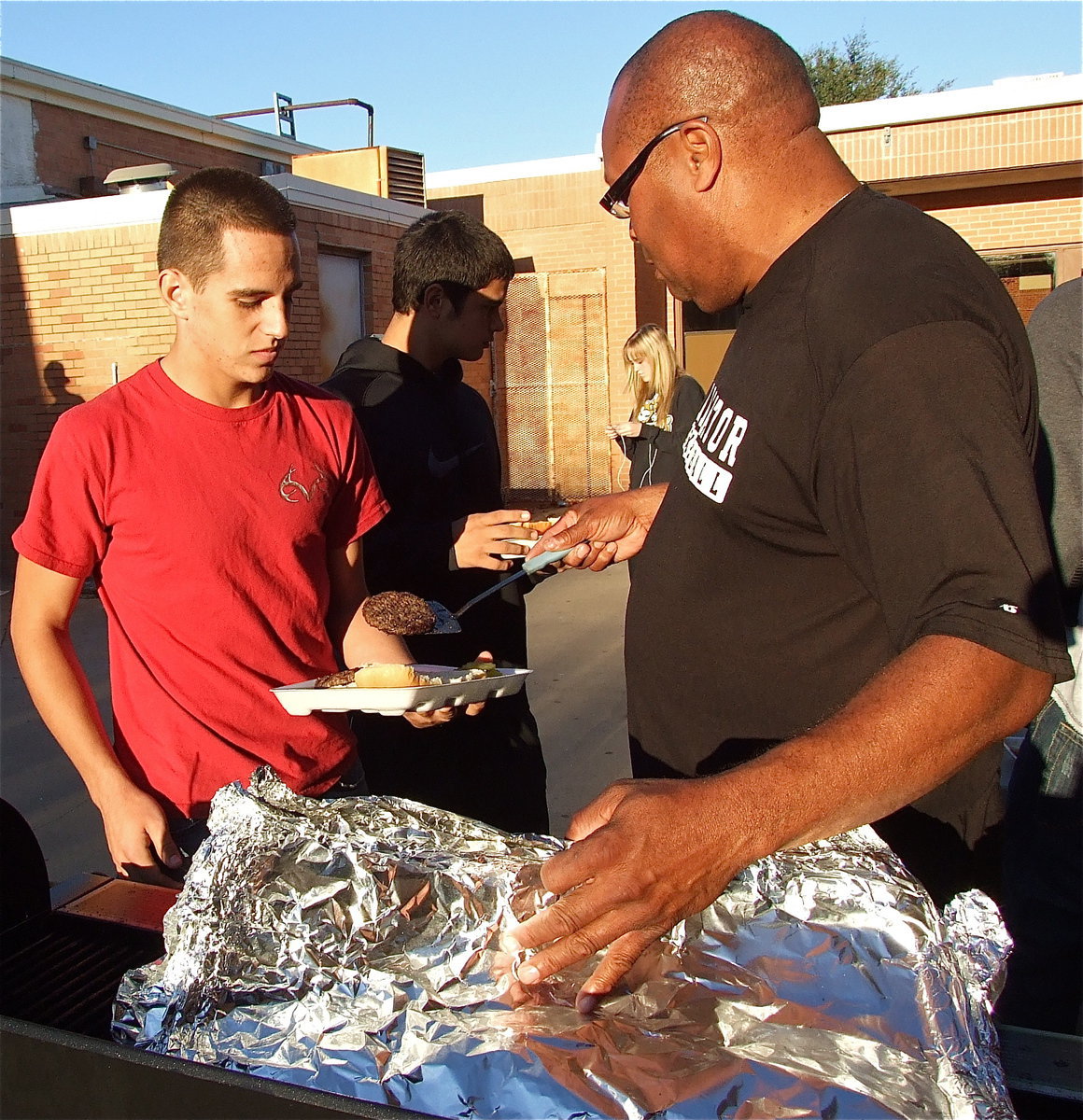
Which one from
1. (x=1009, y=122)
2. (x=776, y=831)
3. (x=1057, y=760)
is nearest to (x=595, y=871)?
(x=776, y=831)

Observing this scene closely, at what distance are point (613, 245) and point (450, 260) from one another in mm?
12025

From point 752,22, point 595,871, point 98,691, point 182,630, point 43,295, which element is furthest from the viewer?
point 43,295

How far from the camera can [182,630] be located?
84.8 inches

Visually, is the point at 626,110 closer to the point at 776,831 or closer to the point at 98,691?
the point at 776,831

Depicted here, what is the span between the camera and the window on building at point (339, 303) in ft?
39.6

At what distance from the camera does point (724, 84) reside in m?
1.63

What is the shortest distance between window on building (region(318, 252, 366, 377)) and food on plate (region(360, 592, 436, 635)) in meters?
9.77

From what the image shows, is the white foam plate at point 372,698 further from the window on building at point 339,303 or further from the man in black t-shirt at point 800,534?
the window on building at point 339,303

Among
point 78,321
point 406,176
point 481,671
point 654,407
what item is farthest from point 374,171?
point 481,671

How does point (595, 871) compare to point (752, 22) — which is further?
point (752, 22)

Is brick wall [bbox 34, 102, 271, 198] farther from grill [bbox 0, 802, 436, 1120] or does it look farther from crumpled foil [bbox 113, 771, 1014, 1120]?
crumpled foil [bbox 113, 771, 1014, 1120]

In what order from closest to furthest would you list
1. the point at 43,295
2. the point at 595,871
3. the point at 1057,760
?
the point at 595,871, the point at 1057,760, the point at 43,295

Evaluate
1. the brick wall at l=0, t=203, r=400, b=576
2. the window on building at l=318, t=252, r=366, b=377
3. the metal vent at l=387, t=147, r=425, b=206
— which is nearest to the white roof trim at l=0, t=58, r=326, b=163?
the brick wall at l=0, t=203, r=400, b=576

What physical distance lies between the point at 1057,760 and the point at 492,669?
1.42m
